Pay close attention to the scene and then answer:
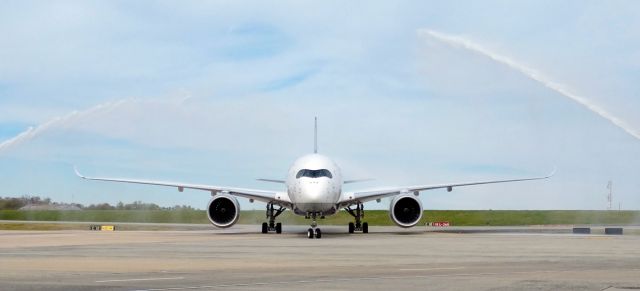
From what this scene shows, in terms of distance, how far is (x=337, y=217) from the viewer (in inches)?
2886

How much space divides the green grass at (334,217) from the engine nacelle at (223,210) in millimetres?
23868

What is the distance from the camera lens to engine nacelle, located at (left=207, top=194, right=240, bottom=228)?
4559 centimetres

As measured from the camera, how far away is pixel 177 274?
701 inches

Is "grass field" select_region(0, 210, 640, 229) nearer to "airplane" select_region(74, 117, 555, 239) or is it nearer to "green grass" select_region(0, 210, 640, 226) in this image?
"green grass" select_region(0, 210, 640, 226)

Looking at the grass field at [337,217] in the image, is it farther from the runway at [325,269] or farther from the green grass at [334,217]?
the runway at [325,269]

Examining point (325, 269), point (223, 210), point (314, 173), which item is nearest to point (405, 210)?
point (314, 173)

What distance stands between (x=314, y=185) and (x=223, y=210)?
272 inches

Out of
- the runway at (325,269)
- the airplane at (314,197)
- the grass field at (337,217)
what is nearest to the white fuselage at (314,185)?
the airplane at (314,197)

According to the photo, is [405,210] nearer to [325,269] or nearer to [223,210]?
[223,210]

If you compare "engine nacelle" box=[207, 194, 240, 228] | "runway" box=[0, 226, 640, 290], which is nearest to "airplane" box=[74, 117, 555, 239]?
"engine nacelle" box=[207, 194, 240, 228]

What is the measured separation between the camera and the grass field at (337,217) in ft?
238

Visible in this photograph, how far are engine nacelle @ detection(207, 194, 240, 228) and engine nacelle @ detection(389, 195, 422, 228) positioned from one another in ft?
27.7

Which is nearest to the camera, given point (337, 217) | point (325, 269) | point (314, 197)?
point (325, 269)

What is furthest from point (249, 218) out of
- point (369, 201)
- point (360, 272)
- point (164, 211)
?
point (360, 272)
